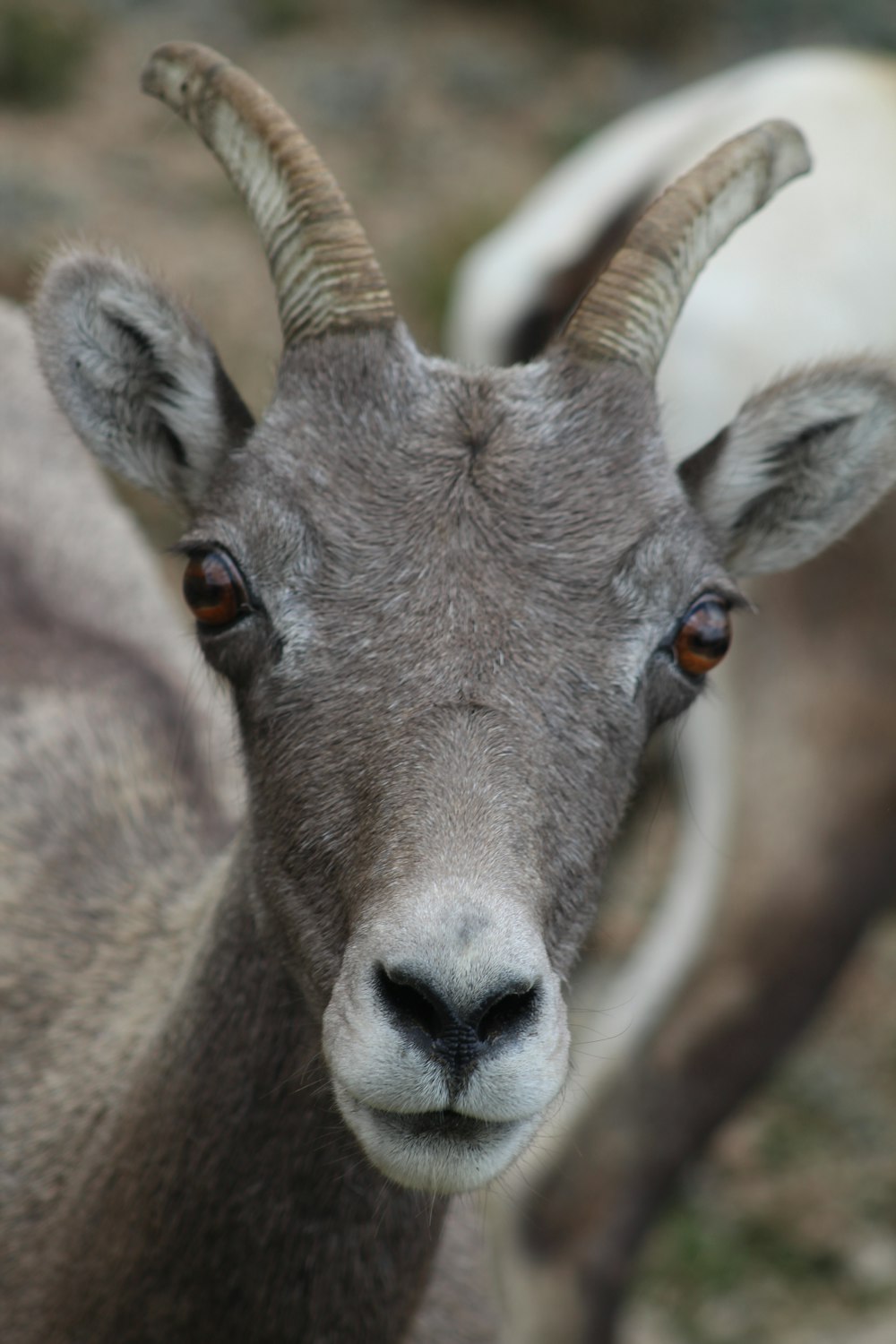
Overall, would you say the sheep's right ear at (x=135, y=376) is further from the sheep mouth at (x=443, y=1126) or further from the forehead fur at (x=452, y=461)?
the sheep mouth at (x=443, y=1126)

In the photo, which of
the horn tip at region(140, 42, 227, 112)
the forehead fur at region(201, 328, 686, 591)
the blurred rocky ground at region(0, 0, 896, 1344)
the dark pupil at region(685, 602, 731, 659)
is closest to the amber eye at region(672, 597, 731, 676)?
the dark pupil at region(685, 602, 731, 659)

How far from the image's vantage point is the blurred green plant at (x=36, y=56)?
1309 centimetres

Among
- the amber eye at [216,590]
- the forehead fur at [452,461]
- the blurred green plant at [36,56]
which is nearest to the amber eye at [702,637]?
the forehead fur at [452,461]

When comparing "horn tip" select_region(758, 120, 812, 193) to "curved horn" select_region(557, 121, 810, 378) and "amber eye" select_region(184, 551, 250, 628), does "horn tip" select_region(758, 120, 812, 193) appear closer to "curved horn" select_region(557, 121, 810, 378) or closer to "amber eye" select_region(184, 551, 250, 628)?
"curved horn" select_region(557, 121, 810, 378)

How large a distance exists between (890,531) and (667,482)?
276cm

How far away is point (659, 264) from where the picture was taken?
11.6 feet

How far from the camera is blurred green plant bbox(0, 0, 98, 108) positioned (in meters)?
13.1

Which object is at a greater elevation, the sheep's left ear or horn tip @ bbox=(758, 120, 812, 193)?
horn tip @ bbox=(758, 120, 812, 193)

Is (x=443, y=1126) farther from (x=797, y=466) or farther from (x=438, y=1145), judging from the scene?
(x=797, y=466)

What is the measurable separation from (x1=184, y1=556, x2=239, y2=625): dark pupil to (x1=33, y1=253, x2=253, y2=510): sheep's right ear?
451 mm

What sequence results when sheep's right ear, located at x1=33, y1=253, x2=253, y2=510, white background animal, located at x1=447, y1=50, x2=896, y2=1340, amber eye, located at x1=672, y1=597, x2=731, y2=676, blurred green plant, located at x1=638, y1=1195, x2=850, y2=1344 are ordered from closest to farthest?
amber eye, located at x1=672, y1=597, x2=731, y2=676
sheep's right ear, located at x1=33, y1=253, x2=253, y2=510
white background animal, located at x1=447, y1=50, x2=896, y2=1340
blurred green plant, located at x1=638, y1=1195, x2=850, y2=1344

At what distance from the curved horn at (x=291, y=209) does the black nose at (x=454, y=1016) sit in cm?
160

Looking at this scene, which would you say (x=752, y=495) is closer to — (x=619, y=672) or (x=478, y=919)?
(x=619, y=672)

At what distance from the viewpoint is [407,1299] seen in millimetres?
3479
